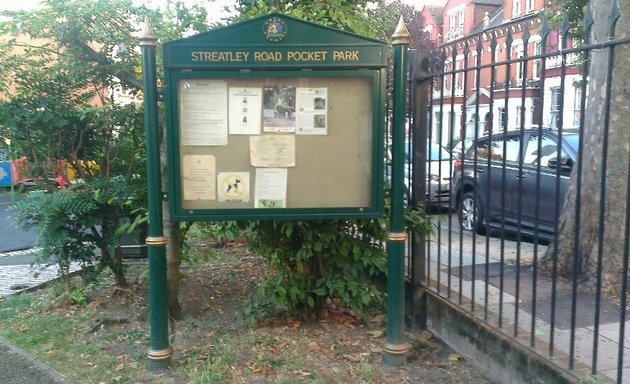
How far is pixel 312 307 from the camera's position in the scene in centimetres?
481

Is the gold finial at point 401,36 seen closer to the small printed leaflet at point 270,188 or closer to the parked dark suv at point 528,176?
the small printed leaflet at point 270,188

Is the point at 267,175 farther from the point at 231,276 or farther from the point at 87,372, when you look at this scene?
the point at 231,276

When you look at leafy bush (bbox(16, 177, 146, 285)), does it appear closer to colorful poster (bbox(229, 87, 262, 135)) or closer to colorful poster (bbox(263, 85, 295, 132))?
colorful poster (bbox(229, 87, 262, 135))

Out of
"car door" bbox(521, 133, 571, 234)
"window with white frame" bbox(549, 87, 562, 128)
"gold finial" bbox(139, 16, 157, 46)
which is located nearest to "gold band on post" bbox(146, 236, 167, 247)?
"gold finial" bbox(139, 16, 157, 46)

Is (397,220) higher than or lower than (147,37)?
lower

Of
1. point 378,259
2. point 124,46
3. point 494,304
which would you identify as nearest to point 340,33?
point 378,259

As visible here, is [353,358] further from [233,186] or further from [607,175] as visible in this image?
[607,175]

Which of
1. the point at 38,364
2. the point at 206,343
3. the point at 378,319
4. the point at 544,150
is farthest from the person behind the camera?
the point at 544,150

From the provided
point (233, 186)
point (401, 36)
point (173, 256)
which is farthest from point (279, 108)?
point (173, 256)

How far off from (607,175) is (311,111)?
291cm

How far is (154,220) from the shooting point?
3.96 m

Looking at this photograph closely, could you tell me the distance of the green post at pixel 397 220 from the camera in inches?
156

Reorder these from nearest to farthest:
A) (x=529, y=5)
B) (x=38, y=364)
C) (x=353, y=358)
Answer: (x=353, y=358), (x=38, y=364), (x=529, y=5)

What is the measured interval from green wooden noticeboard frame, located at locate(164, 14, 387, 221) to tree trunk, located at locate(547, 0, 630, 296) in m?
2.17
